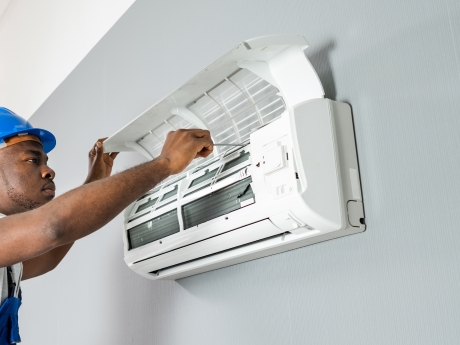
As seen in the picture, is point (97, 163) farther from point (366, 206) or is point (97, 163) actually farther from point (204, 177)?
point (366, 206)

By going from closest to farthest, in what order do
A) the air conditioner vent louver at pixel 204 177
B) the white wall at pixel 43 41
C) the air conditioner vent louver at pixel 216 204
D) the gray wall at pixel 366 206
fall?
the gray wall at pixel 366 206 → the air conditioner vent louver at pixel 216 204 → the air conditioner vent louver at pixel 204 177 → the white wall at pixel 43 41

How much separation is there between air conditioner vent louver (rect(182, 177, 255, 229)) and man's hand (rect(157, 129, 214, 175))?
110 mm

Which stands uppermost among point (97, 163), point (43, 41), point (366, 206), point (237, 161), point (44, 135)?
point (43, 41)

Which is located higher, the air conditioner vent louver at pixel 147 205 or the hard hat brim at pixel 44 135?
the hard hat brim at pixel 44 135

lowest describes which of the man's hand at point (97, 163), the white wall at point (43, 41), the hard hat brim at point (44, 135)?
the man's hand at point (97, 163)

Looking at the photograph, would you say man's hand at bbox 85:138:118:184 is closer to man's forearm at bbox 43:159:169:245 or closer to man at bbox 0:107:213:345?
man at bbox 0:107:213:345

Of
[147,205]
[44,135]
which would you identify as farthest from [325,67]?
[44,135]

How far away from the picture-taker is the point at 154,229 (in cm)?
158

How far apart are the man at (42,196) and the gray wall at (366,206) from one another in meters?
0.37

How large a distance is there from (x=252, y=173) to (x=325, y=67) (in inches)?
13.2

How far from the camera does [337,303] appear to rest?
1220 millimetres

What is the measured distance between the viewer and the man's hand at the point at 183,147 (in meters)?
1.35

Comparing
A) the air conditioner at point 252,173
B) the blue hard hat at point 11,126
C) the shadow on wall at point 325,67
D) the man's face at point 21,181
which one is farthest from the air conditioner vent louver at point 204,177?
the blue hard hat at point 11,126

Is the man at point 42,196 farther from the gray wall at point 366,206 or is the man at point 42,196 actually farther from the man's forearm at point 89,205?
the gray wall at point 366,206
